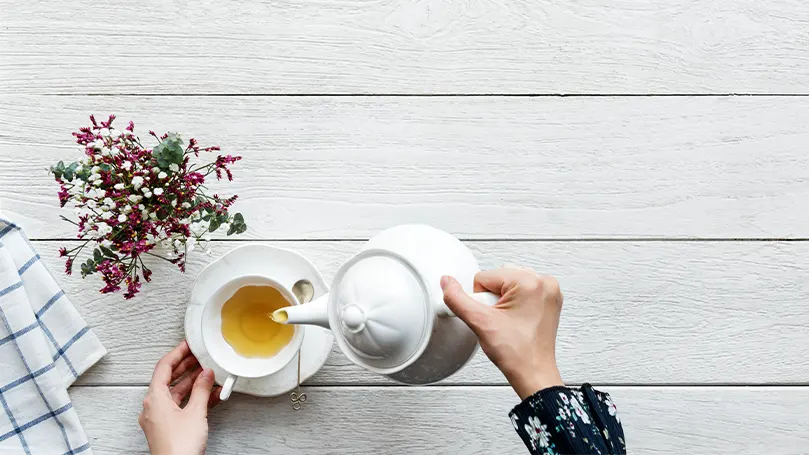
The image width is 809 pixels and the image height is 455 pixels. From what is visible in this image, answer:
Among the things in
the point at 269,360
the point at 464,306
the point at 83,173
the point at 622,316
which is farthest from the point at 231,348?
the point at 622,316

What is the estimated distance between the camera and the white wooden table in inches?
36.8

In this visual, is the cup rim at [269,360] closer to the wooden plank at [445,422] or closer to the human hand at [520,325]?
the wooden plank at [445,422]

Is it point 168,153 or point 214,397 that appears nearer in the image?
point 168,153

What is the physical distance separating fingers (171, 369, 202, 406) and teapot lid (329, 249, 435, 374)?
345mm

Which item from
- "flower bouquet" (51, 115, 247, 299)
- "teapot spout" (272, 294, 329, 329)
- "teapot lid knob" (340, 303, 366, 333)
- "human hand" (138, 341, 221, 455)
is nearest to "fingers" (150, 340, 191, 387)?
"human hand" (138, 341, 221, 455)

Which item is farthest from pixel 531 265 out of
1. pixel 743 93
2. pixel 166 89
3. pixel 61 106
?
pixel 61 106

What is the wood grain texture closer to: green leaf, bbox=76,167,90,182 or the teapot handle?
green leaf, bbox=76,167,90,182

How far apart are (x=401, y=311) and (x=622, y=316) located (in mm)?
439

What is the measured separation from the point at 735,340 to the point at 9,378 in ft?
3.24

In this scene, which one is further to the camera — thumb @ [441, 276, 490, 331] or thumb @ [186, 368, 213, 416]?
thumb @ [186, 368, 213, 416]

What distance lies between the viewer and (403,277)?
645 millimetres

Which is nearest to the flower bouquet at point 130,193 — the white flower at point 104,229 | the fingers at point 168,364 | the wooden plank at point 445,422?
the white flower at point 104,229

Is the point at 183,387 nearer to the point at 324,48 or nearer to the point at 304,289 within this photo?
the point at 304,289

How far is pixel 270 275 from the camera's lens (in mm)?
881
